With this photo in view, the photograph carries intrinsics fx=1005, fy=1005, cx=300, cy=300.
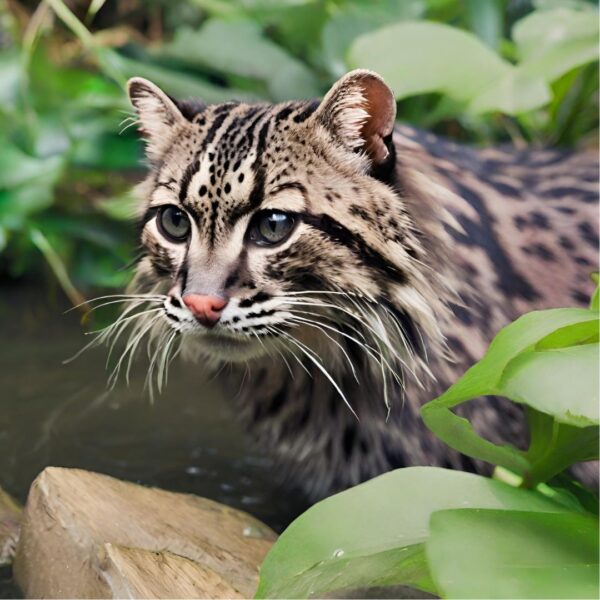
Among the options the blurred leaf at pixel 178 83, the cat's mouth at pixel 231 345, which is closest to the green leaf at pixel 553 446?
the cat's mouth at pixel 231 345

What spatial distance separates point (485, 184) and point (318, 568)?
4.36 feet

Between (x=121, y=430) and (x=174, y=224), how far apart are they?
0.94m

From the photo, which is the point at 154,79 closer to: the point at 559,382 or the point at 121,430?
the point at 121,430

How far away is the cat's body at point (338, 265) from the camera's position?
2184 millimetres

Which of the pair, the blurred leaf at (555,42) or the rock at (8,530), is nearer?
the rock at (8,530)

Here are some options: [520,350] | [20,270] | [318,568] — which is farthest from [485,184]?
[20,270]

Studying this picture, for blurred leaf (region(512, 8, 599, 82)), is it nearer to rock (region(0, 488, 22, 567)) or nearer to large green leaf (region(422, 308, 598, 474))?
large green leaf (region(422, 308, 598, 474))

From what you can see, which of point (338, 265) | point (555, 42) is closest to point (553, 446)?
point (338, 265)

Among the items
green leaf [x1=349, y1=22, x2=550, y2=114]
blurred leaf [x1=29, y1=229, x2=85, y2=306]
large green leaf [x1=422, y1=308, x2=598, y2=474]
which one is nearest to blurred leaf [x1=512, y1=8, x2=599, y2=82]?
green leaf [x1=349, y1=22, x2=550, y2=114]

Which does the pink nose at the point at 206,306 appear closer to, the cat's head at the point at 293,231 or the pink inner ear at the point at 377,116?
the cat's head at the point at 293,231

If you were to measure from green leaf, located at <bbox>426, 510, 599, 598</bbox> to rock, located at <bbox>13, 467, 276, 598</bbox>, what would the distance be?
53 centimetres

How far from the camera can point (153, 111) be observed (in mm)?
2451

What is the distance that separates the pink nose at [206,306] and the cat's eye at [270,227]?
0.61 ft

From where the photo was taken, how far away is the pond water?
8.95 ft
